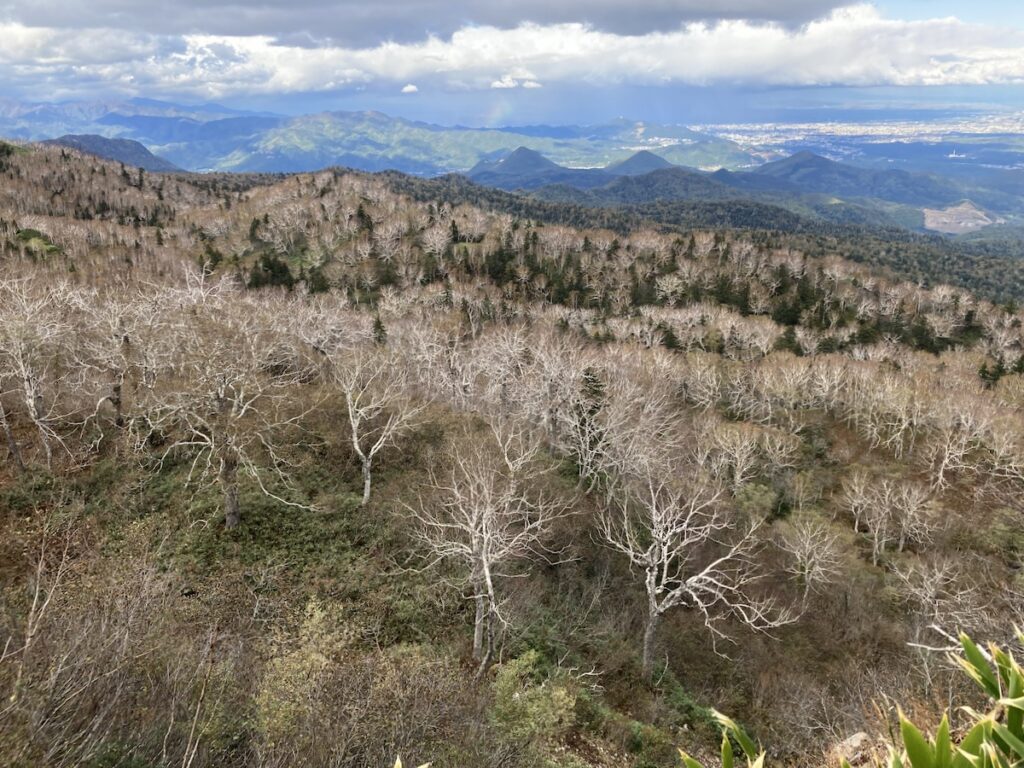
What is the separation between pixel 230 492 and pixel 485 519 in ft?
37.6

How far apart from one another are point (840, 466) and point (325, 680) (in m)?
56.3

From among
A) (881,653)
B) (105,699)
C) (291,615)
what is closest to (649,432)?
(881,653)

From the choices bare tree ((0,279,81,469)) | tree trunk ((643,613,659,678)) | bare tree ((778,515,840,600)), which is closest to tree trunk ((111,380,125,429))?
bare tree ((0,279,81,469))

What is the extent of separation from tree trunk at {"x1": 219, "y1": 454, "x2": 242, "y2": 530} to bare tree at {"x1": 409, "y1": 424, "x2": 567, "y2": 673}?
7.03m

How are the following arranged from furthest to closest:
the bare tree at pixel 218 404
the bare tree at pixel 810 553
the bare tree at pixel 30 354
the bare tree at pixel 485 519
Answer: the bare tree at pixel 810 553 < the bare tree at pixel 30 354 < the bare tree at pixel 218 404 < the bare tree at pixel 485 519

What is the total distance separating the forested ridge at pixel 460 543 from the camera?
10.6 metres

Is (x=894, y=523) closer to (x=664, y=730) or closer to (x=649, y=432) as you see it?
(x=649, y=432)

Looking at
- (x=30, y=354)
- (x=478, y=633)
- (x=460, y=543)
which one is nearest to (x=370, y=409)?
(x=460, y=543)

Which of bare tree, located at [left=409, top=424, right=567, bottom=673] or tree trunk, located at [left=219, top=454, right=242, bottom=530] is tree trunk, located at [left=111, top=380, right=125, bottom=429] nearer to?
tree trunk, located at [left=219, top=454, right=242, bottom=530]

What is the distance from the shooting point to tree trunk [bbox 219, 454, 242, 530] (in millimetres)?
20062

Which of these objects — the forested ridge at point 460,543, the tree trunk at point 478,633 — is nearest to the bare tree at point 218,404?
the forested ridge at point 460,543

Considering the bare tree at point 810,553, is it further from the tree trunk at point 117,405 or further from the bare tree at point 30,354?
the bare tree at point 30,354

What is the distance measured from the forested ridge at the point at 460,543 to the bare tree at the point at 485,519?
24cm

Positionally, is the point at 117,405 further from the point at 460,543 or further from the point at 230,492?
the point at 460,543
